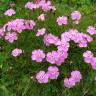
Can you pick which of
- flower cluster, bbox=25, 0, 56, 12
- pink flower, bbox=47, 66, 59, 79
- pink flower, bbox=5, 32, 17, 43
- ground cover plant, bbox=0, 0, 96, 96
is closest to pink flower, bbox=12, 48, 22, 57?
ground cover plant, bbox=0, 0, 96, 96

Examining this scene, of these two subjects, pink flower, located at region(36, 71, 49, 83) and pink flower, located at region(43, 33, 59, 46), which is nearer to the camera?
pink flower, located at region(36, 71, 49, 83)

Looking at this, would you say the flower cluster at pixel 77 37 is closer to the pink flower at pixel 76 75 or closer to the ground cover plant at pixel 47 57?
the ground cover plant at pixel 47 57

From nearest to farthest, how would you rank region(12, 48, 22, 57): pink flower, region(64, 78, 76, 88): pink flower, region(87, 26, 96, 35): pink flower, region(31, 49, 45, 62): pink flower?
1. region(64, 78, 76, 88): pink flower
2. region(31, 49, 45, 62): pink flower
3. region(12, 48, 22, 57): pink flower
4. region(87, 26, 96, 35): pink flower

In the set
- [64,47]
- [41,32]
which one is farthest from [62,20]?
[64,47]

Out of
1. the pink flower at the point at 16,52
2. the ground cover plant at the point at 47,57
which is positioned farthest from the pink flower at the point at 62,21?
the pink flower at the point at 16,52

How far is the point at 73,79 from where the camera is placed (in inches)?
138

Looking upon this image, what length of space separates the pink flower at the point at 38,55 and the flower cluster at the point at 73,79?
285 millimetres

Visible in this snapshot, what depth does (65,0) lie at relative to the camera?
538 centimetres

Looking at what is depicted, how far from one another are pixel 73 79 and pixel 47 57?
301 mm

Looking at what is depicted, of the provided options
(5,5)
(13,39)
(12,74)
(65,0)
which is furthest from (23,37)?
(65,0)

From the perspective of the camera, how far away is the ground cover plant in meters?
3.59

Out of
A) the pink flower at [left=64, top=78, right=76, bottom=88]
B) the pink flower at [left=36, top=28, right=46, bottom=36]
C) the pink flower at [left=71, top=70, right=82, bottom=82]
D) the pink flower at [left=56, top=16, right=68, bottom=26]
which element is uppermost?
the pink flower at [left=56, top=16, right=68, bottom=26]

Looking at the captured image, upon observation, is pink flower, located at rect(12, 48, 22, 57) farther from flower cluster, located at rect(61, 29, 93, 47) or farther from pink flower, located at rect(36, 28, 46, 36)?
flower cluster, located at rect(61, 29, 93, 47)

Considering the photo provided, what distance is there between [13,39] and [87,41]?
0.68 m
